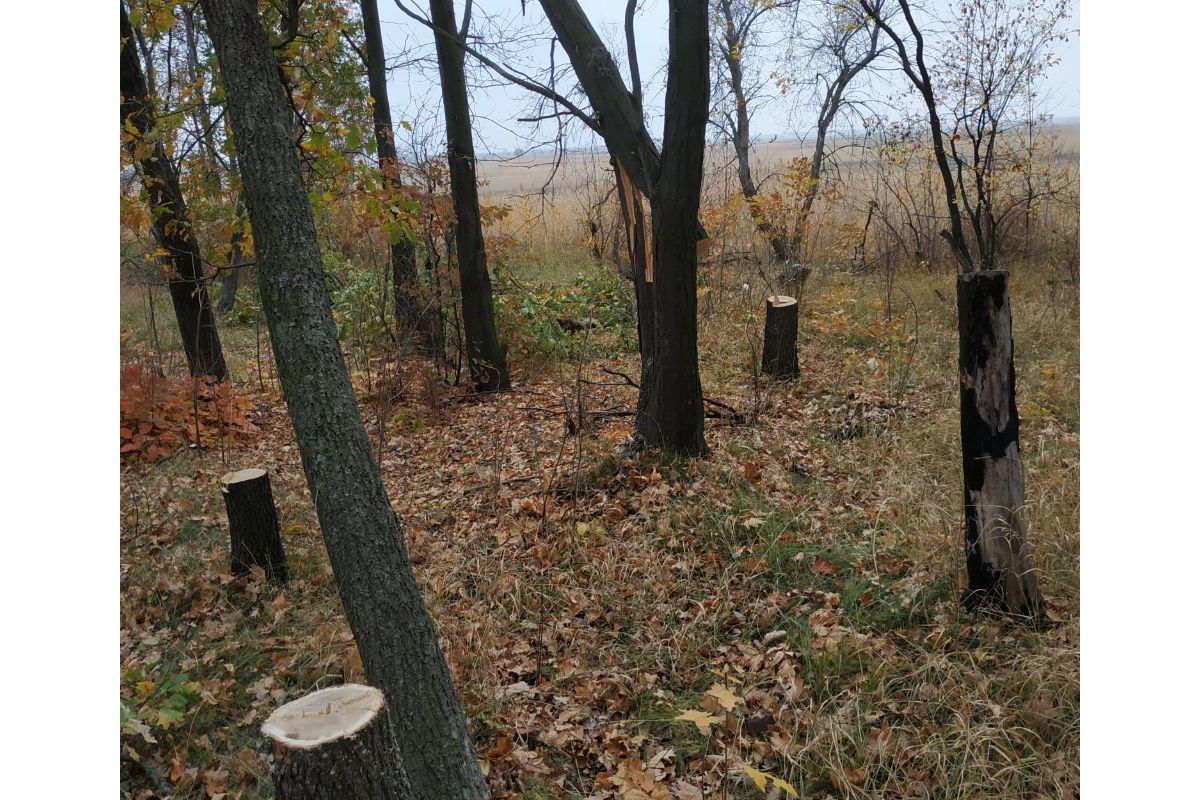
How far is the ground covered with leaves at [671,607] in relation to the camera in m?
2.88

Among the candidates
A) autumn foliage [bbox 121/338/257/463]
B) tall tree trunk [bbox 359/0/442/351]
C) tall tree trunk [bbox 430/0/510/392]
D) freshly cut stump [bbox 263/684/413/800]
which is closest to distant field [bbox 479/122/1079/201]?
tall tree trunk [bbox 430/0/510/392]

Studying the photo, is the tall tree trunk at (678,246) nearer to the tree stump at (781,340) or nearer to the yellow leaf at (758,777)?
the tree stump at (781,340)

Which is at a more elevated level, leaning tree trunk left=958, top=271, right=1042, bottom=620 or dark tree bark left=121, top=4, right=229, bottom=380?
dark tree bark left=121, top=4, right=229, bottom=380

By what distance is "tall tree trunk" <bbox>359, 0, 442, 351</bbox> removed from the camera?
27.4ft

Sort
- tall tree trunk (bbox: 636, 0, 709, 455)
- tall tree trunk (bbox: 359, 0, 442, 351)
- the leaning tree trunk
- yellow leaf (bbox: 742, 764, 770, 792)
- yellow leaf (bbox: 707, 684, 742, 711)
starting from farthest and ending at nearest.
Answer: tall tree trunk (bbox: 359, 0, 442, 351), tall tree trunk (bbox: 636, 0, 709, 455), the leaning tree trunk, yellow leaf (bbox: 707, 684, 742, 711), yellow leaf (bbox: 742, 764, 770, 792)

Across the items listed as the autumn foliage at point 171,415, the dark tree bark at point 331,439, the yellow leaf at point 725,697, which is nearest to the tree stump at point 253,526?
the dark tree bark at point 331,439

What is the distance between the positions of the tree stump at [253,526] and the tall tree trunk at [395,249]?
382 cm

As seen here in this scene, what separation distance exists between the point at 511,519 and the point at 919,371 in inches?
166

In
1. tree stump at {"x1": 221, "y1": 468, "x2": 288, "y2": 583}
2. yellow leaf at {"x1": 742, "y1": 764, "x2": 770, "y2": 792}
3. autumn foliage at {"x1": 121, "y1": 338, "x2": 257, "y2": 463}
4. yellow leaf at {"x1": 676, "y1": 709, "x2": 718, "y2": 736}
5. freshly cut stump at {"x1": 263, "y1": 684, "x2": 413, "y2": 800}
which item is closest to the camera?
freshly cut stump at {"x1": 263, "y1": 684, "x2": 413, "y2": 800}

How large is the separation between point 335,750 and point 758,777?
144 cm

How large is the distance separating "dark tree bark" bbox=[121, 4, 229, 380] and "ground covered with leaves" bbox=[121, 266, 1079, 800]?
1177mm

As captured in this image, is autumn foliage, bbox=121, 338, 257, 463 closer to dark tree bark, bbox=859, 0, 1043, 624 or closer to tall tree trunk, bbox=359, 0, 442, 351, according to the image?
tall tree trunk, bbox=359, 0, 442, 351

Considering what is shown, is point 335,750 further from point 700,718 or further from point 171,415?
point 171,415

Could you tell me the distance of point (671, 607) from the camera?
152 inches
